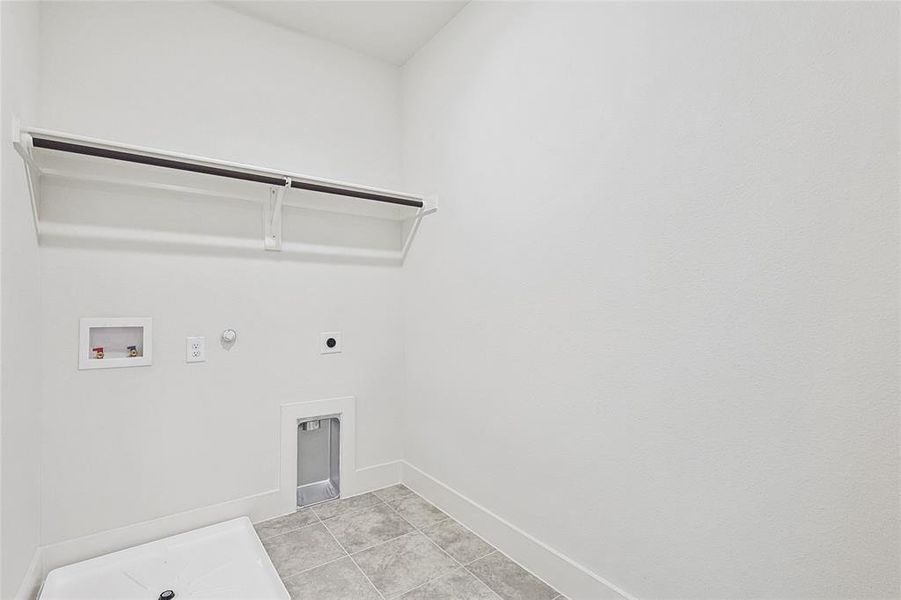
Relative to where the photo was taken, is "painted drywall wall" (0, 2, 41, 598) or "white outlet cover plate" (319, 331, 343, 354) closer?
"painted drywall wall" (0, 2, 41, 598)

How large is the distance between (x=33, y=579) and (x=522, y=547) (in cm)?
179

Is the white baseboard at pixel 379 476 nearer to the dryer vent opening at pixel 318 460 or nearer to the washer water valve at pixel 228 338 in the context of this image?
the dryer vent opening at pixel 318 460

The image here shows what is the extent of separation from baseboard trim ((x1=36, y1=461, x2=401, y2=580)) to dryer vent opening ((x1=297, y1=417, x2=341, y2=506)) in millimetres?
115

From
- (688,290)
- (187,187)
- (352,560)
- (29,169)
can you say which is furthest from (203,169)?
(688,290)

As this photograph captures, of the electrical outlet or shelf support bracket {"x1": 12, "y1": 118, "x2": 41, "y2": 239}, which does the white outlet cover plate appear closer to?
the electrical outlet

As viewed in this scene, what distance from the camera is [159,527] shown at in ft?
6.21

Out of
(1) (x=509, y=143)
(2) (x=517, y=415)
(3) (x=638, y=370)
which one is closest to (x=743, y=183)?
(3) (x=638, y=370)

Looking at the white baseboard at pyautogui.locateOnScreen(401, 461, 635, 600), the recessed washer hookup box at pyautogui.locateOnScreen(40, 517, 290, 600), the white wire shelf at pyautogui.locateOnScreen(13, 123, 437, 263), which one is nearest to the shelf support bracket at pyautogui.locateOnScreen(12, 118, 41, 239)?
the white wire shelf at pyautogui.locateOnScreen(13, 123, 437, 263)

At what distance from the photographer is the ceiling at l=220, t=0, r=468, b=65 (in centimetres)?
210

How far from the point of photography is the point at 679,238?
1274mm

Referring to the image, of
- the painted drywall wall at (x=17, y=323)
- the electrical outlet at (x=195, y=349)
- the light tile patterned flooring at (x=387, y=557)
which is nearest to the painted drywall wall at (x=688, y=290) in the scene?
the light tile patterned flooring at (x=387, y=557)

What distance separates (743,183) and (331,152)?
195 cm

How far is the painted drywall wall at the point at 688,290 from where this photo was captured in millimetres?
958

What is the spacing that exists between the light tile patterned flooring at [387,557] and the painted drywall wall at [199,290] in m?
0.31
